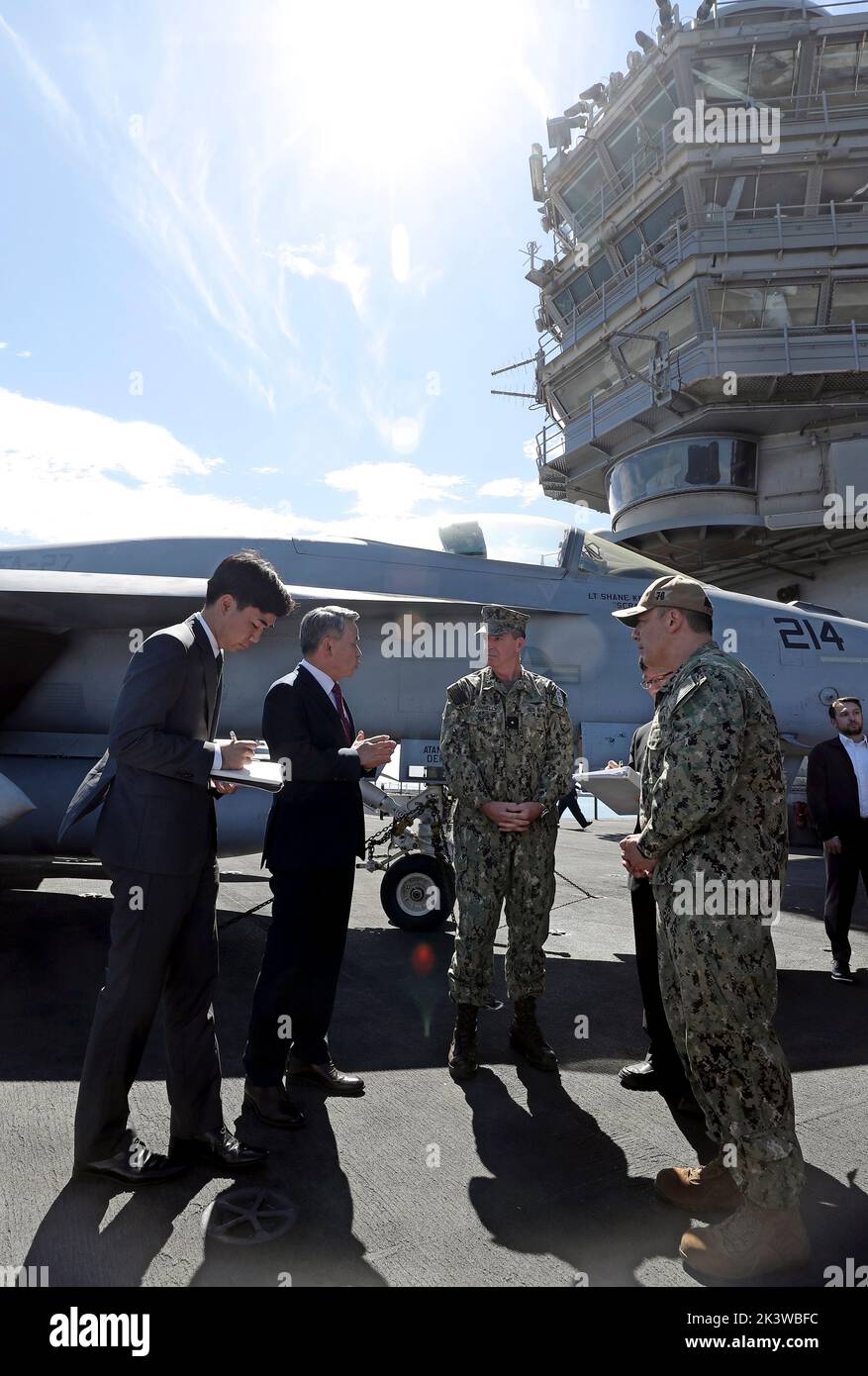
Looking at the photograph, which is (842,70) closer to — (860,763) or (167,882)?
(860,763)

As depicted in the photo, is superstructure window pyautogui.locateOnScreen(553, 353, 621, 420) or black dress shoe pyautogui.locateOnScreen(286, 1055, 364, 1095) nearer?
black dress shoe pyautogui.locateOnScreen(286, 1055, 364, 1095)

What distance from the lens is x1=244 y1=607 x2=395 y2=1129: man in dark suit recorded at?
326 cm

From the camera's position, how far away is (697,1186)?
8.65 feet

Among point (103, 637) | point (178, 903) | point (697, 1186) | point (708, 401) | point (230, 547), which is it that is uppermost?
point (708, 401)

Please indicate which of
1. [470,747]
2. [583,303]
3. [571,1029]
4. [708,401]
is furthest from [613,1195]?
[583,303]

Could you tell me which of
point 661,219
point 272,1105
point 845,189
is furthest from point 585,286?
point 272,1105

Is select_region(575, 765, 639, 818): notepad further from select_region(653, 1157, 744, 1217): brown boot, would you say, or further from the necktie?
select_region(653, 1157, 744, 1217): brown boot

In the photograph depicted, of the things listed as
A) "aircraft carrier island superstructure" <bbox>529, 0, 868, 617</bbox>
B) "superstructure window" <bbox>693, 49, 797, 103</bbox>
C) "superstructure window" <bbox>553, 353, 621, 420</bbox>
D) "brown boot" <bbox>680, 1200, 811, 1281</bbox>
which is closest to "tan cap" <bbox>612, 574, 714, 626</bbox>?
"brown boot" <bbox>680, 1200, 811, 1281</bbox>

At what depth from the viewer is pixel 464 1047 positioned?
373cm

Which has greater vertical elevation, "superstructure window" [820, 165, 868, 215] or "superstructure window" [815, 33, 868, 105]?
"superstructure window" [815, 33, 868, 105]

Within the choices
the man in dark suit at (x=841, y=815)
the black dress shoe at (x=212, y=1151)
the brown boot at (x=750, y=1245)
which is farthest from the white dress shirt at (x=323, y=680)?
the man in dark suit at (x=841, y=815)

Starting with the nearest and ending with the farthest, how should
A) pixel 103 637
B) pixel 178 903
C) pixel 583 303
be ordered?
pixel 178 903
pixel 103 637
pixel 583 303

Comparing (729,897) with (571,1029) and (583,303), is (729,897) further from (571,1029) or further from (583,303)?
(583,303)
